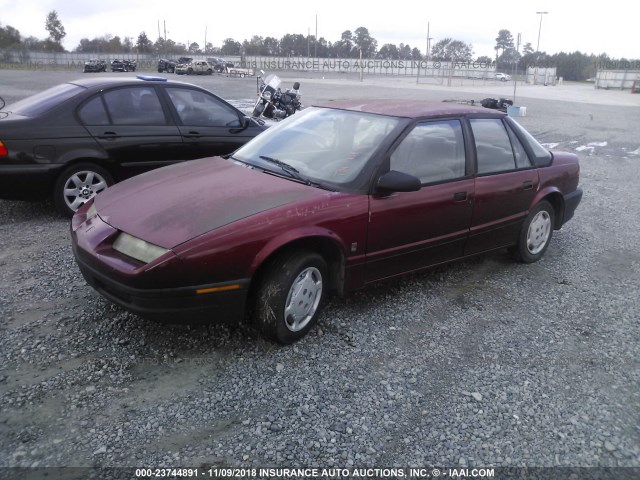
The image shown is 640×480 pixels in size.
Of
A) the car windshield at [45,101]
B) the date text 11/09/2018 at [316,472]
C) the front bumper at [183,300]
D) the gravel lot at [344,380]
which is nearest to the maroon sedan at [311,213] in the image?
the front bumper at [183,300]

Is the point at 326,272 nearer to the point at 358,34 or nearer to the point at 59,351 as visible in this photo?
the point at 59,351

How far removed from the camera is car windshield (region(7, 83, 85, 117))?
5.69 meters

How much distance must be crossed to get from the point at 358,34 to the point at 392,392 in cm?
12508

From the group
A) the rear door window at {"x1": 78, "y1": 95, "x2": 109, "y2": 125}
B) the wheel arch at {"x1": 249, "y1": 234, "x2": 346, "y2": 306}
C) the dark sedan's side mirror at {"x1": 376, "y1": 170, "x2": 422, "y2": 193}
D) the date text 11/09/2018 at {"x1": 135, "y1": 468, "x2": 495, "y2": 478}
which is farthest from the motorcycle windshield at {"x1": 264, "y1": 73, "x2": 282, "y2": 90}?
the date text 11/09/2018 at {"x1": 135, "y1": 468, "x2": 495, "y2": 478}

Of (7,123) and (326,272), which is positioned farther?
(7,123)

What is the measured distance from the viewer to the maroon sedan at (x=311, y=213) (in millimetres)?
3141

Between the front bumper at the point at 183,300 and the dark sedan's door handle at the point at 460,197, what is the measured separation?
6.52 ft

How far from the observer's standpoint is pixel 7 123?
17.8ft

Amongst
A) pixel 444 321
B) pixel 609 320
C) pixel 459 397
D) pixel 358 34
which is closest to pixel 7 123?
pixel 444 321

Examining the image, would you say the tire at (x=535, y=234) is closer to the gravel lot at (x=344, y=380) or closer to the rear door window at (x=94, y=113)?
the gravel lot at (x=344, y=380)

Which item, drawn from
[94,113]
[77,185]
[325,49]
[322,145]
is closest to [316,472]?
[322,145]

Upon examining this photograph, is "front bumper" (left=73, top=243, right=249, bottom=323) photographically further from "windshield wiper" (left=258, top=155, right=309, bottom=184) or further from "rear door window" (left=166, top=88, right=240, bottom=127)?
"rear door window" (left=166, top=88, right=240, bottom=127)

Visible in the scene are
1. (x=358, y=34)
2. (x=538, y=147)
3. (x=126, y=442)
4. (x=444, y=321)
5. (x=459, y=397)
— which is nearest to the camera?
(x=126, y=442)

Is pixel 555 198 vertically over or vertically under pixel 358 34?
under
